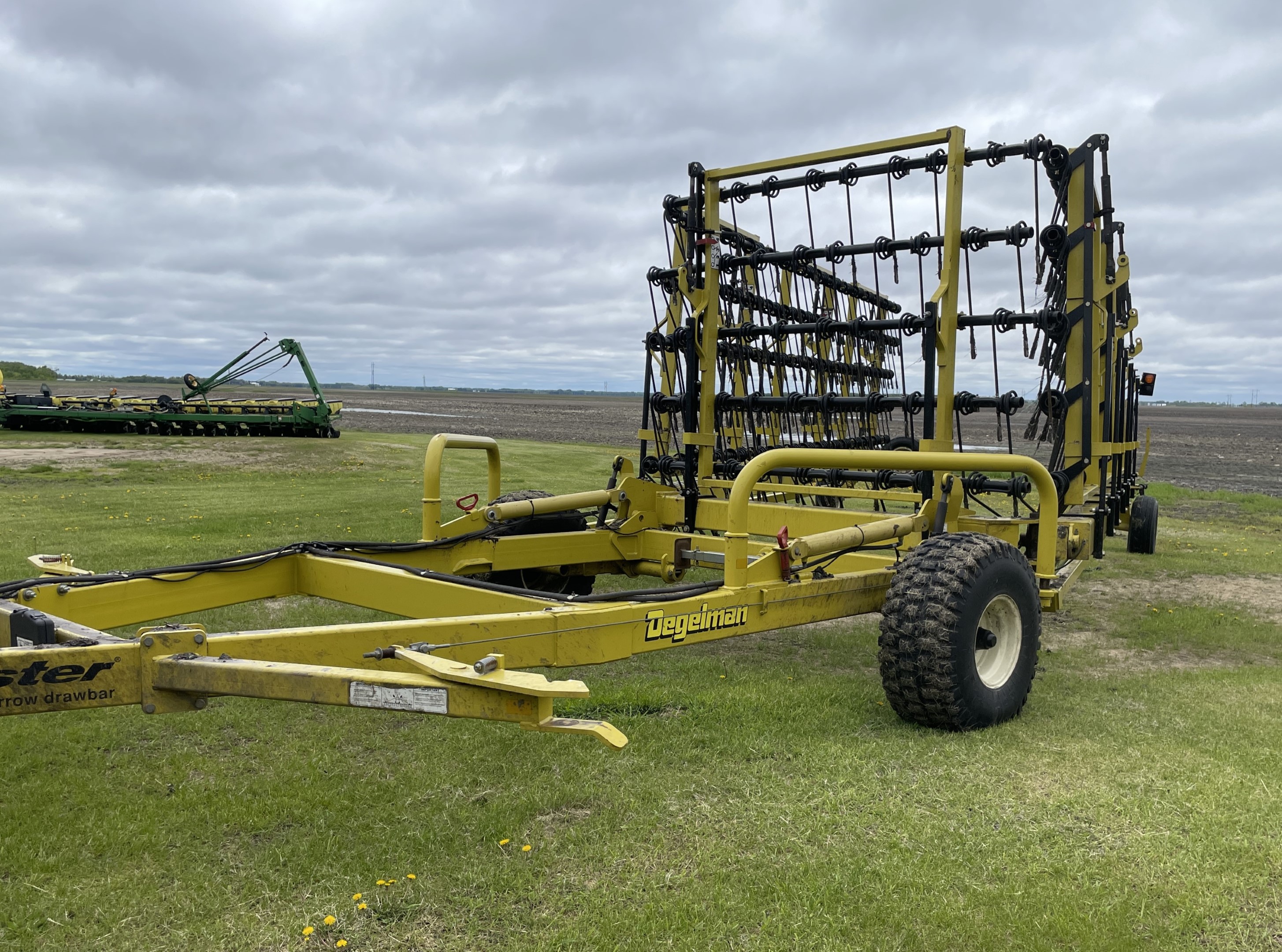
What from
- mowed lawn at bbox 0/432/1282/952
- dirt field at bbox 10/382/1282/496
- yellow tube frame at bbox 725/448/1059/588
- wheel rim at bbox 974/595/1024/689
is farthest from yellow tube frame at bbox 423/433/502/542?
dirt field at bbox 10/382/1282/496

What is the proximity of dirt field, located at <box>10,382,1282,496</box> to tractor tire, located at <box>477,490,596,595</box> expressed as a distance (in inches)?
823

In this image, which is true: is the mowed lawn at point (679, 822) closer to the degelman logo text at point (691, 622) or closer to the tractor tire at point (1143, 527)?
the degelman logo text at point (691, 622)

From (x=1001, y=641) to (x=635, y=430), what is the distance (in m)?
48.6

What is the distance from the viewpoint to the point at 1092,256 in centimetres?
694

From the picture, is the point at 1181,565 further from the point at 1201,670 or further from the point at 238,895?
the point at 238,895

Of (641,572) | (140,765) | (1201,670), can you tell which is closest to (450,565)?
(641,572)

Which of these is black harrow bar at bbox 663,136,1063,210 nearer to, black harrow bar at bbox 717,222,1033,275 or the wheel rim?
black harrow bar at bbox 717,222,1033,275

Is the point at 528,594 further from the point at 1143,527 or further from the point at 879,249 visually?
the point at 1143,527

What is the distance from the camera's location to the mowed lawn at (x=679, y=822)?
309 centimetres

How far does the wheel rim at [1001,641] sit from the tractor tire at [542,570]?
273 centimetres

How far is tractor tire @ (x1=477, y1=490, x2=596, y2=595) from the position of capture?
677 cm

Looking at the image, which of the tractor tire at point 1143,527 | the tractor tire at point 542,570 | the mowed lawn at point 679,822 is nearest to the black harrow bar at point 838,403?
the tractor tire at point 542,570

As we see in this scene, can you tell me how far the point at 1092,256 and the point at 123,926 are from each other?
6.94 metres

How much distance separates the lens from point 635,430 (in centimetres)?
5366
